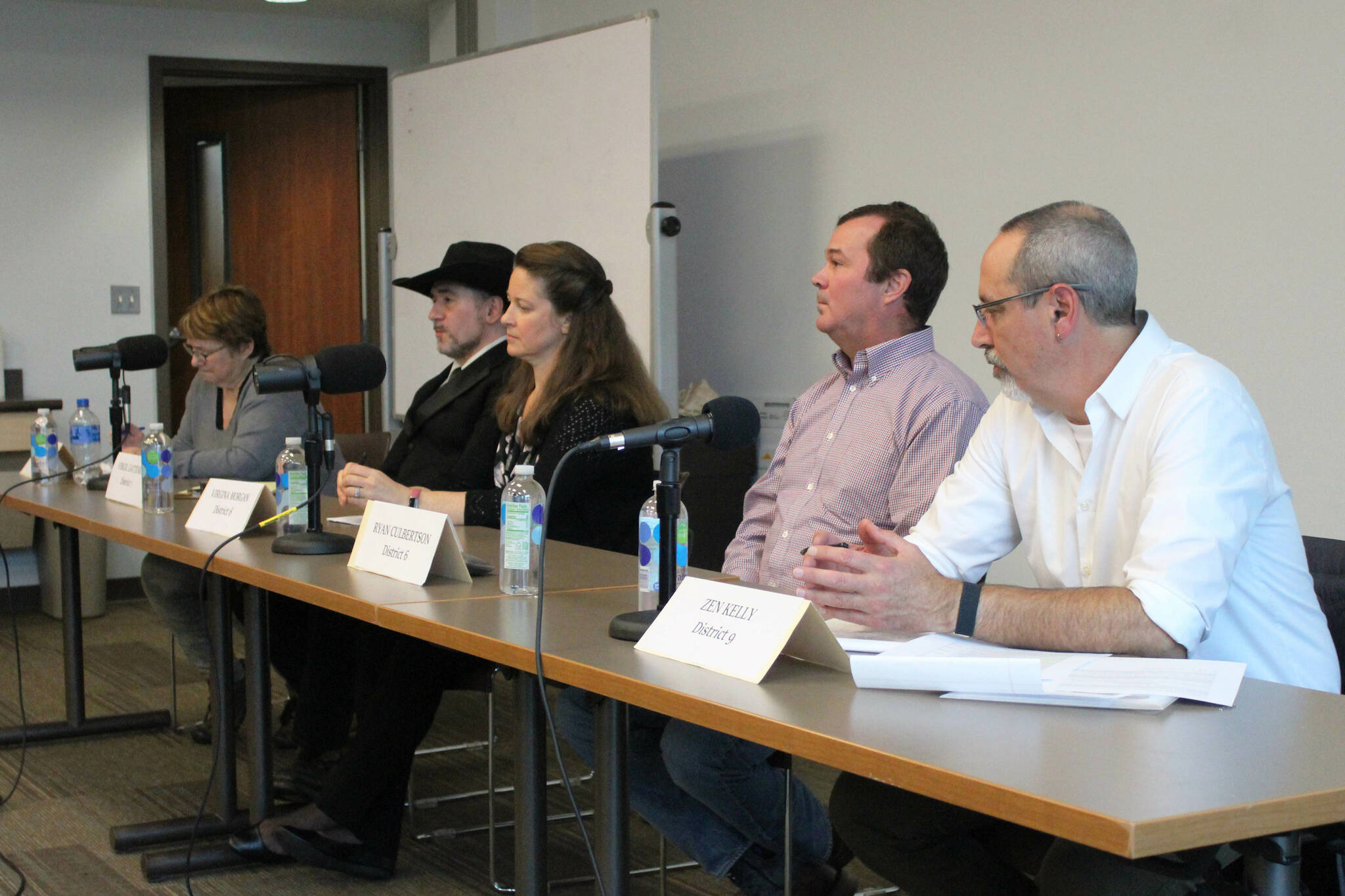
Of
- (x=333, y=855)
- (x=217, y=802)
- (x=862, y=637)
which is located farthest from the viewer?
(x=217, y=802)

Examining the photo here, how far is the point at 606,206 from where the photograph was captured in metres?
4.36

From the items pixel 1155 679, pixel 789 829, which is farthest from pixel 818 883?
pixel 1155 679

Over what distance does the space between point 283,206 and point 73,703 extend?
3.27m

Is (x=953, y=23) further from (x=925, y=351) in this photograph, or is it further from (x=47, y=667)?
(x=47, y=667)

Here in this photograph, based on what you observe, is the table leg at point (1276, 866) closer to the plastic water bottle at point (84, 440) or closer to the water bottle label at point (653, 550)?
the water bottle label at point (653, 550)

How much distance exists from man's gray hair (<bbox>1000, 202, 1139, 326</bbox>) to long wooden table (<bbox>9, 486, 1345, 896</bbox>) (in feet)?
1.71

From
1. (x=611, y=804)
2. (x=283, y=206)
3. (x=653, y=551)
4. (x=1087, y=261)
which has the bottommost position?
(x=611, y=804)

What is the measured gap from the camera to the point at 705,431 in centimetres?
161

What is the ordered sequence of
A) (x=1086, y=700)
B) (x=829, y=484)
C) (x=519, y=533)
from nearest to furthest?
(x=1086, y=700)
(x=519, y=533)
(x=829, y=484)

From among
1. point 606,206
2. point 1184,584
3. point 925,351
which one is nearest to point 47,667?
point 606,206

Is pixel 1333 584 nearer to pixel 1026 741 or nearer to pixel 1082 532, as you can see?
pixel 1082 532

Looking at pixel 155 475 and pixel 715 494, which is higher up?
pixel 155 475

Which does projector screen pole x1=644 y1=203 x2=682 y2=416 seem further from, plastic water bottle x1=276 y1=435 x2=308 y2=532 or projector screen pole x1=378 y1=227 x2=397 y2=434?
plastic water bottle x1=276 y1=435 x2=308 y2=532

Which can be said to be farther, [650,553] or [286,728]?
[286,728]
